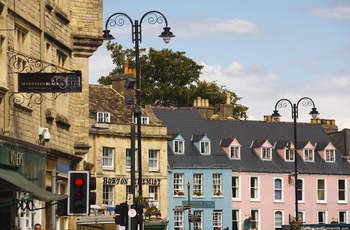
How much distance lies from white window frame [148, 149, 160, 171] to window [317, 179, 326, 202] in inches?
695

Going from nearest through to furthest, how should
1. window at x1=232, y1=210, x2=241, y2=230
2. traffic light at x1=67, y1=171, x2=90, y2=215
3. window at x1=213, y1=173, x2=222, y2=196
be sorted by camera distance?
1. traffic light at x1=67, y1=171, x2=90, y2=215
2. window at x1=213, y1=173, x2=222, y2=196
3. window at x1=232, y1=210, x2=241, y2=230

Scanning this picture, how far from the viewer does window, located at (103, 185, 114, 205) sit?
262 feet

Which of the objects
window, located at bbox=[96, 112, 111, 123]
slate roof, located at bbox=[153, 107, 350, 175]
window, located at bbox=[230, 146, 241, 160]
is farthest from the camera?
window, located at bbox=[230, 146, 241, 160]

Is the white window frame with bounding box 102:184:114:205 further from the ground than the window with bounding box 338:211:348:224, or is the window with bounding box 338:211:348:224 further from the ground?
the white window frame with bounding box 102:184:114:205

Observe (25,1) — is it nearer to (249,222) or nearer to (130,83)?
(130,83)

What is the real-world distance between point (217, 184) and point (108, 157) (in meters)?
12.3

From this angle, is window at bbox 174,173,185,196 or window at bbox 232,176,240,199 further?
window at bbox 232,176,240,199

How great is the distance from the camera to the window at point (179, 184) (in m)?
87.1

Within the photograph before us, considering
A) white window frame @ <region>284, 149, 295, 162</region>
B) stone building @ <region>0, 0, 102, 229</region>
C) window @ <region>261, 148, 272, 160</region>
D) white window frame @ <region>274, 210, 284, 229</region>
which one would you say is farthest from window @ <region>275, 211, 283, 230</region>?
stone building @ <region>0, 0, 102, 229</region>

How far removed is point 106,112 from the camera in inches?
3214

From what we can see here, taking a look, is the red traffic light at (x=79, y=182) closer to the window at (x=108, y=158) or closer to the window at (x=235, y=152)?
the window at (x=108, y=158)

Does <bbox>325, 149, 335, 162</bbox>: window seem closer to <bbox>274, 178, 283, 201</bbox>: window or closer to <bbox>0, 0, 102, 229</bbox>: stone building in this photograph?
<bbox>274, 178, 283, 201</bbox>: window

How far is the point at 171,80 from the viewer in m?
108

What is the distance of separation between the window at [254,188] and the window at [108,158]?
1564 cm
